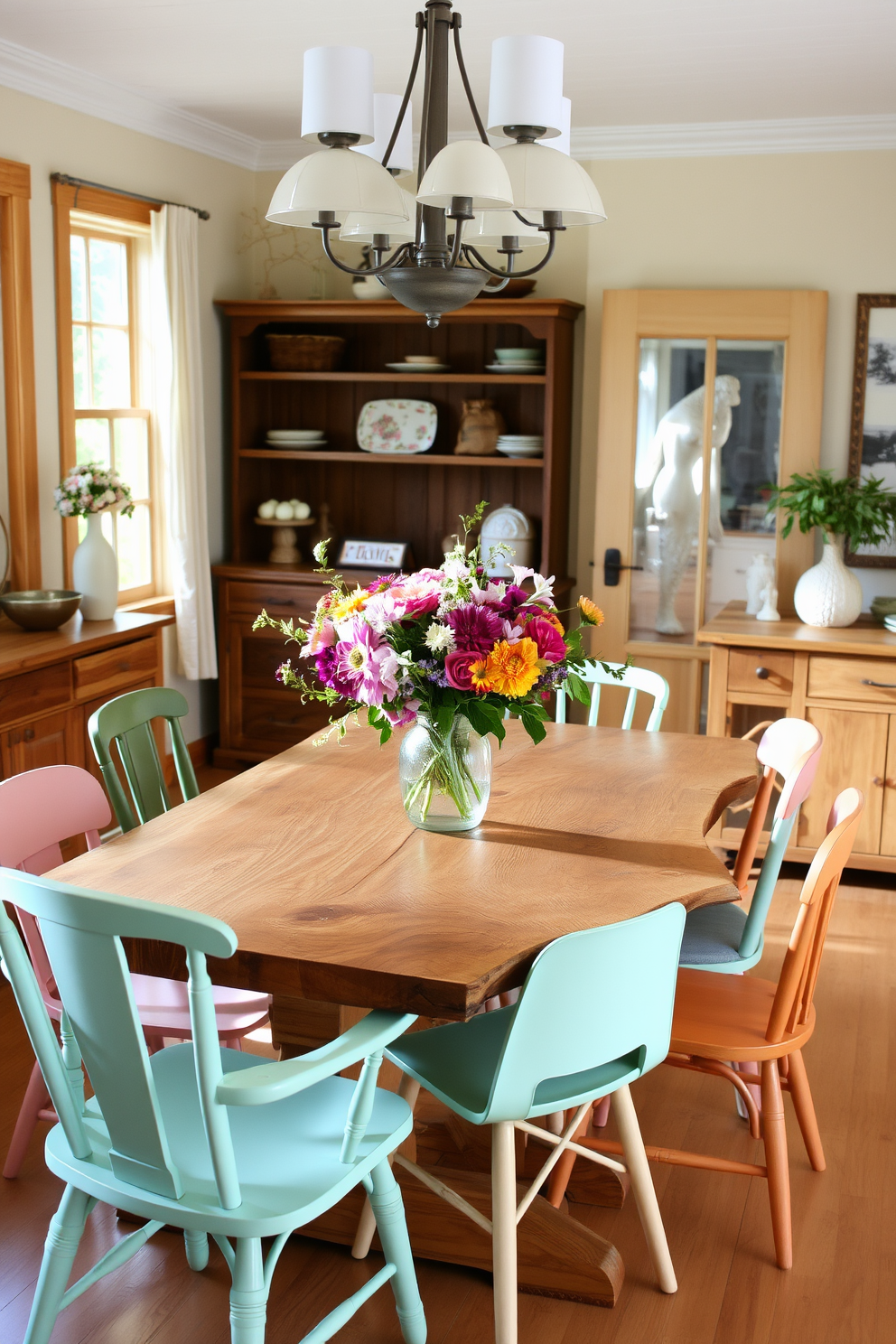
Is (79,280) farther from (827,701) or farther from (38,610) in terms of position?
(827,701)

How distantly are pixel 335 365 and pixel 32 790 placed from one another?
11.2 ft

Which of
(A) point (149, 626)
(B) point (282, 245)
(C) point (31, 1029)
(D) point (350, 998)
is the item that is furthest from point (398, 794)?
(B) point (282, 245)

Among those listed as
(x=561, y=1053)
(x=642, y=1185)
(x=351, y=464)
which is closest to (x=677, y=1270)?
(x=642, y=1185)

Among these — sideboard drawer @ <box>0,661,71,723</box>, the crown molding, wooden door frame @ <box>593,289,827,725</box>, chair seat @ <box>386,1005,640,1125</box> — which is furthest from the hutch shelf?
chair seat @ <box>386,1005,640,1125</box>

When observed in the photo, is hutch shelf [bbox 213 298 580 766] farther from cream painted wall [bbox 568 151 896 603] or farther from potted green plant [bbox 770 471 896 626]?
potted green plant [bbox 770 471 896 626]

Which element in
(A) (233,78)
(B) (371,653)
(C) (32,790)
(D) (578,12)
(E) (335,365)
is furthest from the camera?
(E) (335,365)

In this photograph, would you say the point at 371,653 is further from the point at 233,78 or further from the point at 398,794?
the point at 233,78

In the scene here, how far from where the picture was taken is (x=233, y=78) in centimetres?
414

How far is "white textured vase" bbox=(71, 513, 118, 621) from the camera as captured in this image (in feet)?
13.7

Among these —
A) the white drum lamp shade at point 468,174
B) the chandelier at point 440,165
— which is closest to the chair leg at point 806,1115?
the chandelier at point 440,165

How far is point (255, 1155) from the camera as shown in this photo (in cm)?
175

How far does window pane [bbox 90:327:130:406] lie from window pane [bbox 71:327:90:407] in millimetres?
41

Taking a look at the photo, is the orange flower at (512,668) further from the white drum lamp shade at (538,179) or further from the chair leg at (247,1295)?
the chair leg at (247,1295)

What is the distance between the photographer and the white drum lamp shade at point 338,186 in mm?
2061
